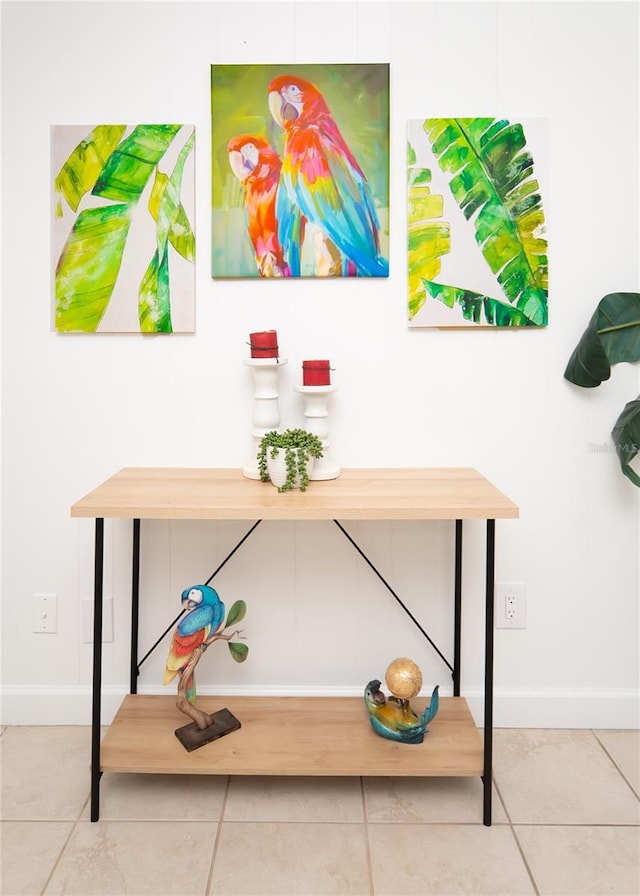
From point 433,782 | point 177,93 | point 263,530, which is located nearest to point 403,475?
point 263,530

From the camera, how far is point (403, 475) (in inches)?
73.9

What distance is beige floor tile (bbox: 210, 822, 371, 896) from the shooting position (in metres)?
1.40

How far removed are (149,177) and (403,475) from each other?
115 cm

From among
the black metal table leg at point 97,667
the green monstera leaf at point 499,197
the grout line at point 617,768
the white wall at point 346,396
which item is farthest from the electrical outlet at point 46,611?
the grout line at point 617,768

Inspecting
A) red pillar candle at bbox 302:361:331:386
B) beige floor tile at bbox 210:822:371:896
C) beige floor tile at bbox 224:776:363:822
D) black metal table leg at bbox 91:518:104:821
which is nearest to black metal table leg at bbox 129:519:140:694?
black metal table leg at bbox 91:518:104:821

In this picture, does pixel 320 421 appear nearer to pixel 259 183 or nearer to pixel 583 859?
pixel 259 183

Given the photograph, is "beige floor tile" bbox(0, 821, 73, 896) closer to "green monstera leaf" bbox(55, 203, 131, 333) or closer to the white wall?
the white wall

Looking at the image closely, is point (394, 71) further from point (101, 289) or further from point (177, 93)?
point (101, 289)

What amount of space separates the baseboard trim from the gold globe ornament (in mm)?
319

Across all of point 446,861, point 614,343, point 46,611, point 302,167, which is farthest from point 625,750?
point 302,167

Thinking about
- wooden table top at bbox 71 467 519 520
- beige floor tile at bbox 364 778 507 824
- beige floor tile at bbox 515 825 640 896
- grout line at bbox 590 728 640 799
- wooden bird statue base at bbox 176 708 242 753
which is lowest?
beige floor tile at bbox 515 825 640 896

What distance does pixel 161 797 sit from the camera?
5.56ft

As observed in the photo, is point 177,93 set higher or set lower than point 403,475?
higher

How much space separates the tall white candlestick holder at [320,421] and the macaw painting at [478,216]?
0.40m
